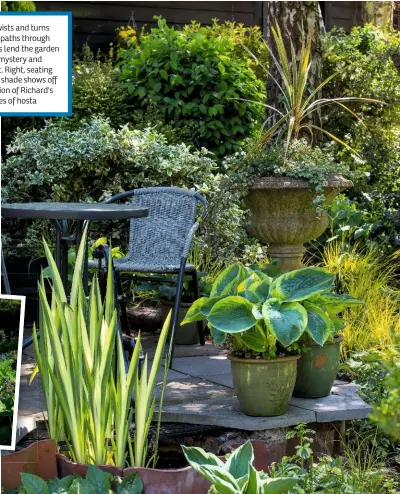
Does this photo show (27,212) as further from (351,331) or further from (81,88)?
(81,88)

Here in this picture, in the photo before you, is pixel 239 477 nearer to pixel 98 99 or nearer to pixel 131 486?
pixel 131 486

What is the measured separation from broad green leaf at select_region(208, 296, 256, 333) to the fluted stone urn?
1544 millimetres

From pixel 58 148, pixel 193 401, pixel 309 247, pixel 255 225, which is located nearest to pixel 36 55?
pixel 193 401

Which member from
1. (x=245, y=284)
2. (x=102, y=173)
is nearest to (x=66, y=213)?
(x=245, y=284)

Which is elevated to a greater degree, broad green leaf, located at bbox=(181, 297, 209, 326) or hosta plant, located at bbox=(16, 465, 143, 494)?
broad green leaf, located at bbox=(181, 297, 209, 326)

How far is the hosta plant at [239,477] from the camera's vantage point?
2.60 meters

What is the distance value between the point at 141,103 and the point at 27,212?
385cm

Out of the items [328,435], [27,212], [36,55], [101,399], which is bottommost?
[328,435]

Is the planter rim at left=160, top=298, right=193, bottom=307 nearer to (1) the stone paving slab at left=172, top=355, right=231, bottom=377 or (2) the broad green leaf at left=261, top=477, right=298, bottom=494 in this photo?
(1) the stone paving slab at left=172, top=355, right=231, bottom=377

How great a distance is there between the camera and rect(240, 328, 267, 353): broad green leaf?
3.42m

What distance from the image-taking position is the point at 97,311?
10.4ft

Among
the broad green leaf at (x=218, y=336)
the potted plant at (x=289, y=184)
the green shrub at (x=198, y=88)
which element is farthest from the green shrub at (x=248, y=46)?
the broad green leaf at (x=218, y=336)

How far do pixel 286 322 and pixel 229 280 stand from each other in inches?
16.8

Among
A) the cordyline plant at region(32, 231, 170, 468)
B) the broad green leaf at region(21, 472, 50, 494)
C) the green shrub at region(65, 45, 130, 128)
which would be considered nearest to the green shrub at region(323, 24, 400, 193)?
the green shrub at region(65, 45, 130, 128)
